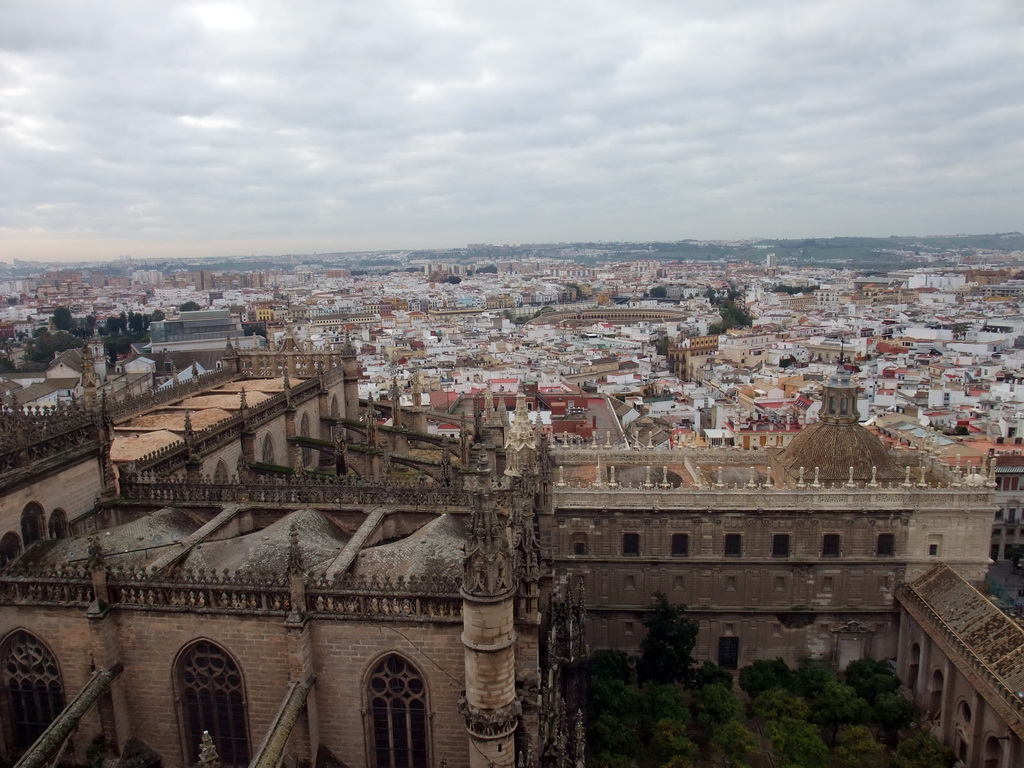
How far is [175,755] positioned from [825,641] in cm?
2801

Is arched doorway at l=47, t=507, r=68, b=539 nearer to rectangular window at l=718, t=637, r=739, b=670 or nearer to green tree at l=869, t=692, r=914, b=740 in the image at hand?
green tree at l=869, t=692, r=914, b=740

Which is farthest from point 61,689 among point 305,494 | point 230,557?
point 305,494

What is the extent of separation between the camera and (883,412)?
215 ft

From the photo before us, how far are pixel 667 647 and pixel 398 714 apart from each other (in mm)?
19462

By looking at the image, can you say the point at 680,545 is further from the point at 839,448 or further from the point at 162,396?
the point at 162,396

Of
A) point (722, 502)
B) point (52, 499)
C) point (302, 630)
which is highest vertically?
point (52, 499)

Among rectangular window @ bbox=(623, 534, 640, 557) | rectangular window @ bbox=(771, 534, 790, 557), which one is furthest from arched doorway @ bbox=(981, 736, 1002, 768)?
rectangular window @ bbox=(623, 534, 640, 557)

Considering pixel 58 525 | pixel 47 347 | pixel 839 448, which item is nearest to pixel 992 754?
pixel 839 448

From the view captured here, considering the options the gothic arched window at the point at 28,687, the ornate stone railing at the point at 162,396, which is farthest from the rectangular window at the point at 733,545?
the gothic arched window at the point at 28,687

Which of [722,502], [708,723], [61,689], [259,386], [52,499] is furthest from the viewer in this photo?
[259,386]

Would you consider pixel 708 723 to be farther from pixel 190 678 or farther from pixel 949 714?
Answer: pixel 190 678

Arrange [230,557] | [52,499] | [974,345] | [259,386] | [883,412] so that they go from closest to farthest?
[230,557]
[52,499]
[259,386]
[883,412]
[974,345]

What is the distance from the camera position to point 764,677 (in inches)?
1221

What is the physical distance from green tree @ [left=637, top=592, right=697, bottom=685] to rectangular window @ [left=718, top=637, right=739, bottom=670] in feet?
11.7
